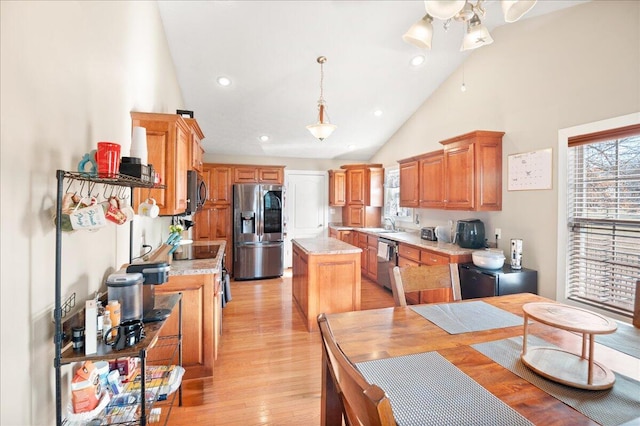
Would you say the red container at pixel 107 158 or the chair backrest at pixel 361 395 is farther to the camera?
the red container at pixel 107 158

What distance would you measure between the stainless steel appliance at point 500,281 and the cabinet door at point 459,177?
77 centimetres

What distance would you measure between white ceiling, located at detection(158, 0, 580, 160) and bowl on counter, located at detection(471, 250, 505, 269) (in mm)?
2275

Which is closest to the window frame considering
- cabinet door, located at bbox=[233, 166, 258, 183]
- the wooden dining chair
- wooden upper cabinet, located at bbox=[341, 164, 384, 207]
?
the wooden dining chair

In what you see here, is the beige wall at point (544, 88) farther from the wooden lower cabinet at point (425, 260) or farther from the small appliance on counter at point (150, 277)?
the small appliance on counter at point (150, 277)

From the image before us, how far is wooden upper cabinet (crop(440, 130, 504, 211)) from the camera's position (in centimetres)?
332

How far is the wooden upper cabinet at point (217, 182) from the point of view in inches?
218

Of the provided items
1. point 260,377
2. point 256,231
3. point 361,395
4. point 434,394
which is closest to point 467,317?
point 434,394

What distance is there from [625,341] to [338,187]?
5.18m

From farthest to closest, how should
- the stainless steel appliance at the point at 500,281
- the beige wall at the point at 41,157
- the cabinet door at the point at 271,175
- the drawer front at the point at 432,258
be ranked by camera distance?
the cabinet door at the point at 271,175, the drawer front at the point at 432,258, the stainless steel appliance at the point at 500,281, the beige wall at the point at 41,157

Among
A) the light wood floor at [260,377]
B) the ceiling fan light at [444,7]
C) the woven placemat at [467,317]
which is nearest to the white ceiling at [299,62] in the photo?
the ceiling fan light at [444,7]

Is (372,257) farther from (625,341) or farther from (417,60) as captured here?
(625,341)

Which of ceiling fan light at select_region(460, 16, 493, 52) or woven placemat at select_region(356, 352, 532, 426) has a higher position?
ceiling fan light at select_region(460, 16, 493, 52)

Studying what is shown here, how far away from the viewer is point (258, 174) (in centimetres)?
577

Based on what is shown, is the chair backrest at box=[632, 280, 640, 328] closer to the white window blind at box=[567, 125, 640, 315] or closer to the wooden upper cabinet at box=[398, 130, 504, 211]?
the white window blind at box=[567, 125, 640, 315]
